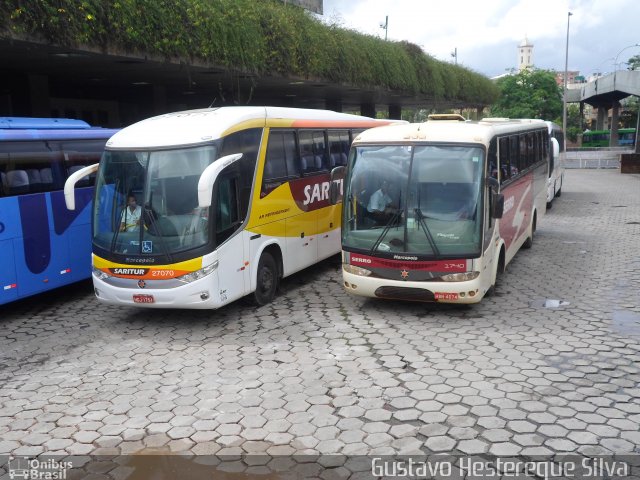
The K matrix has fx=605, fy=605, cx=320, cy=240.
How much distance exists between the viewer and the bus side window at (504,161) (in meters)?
9.41

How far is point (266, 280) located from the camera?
31.2 feet

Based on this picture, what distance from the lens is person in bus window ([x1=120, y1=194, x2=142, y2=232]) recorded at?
809 centimetres

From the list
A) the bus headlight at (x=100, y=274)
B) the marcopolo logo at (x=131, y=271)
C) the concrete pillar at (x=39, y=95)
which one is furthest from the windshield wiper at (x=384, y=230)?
the concrete pillar at (x=39, y=95)

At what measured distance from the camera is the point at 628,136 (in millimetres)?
75688

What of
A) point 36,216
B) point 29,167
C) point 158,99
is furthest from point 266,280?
point 158,99

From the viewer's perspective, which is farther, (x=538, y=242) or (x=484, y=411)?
(x=538, y=242)

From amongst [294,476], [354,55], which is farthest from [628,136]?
[294,476]

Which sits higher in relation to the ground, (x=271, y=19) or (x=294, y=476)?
(x=271, y=19)

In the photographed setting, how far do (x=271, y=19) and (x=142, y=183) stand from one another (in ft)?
29.6

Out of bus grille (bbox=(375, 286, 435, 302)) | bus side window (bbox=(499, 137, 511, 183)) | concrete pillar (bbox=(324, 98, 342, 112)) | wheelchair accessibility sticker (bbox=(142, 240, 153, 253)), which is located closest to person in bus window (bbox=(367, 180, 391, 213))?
bus grille (bbox=(375, 286, 435, 302))

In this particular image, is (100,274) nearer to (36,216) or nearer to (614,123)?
(36,216)

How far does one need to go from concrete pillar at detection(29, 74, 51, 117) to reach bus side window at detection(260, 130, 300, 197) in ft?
25.1

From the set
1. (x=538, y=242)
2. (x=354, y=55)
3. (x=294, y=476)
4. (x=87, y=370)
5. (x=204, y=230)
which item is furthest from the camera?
(x=354, y=55)

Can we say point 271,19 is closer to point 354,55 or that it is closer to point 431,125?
point 354,55
